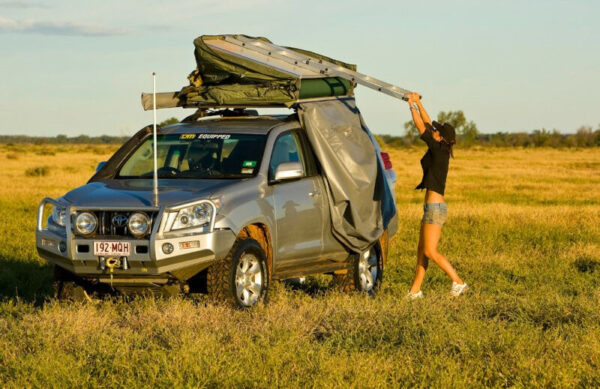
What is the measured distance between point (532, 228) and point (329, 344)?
36.3ft

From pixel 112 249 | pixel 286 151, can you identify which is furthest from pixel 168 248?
pixel 286 151

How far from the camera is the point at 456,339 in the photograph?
665 centimetres

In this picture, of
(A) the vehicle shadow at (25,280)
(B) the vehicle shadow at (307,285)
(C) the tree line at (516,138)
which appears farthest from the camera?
(C) the tree line at (516,138)

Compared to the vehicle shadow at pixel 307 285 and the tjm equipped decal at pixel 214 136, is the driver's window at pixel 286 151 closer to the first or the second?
the tjm equipped decal at pixel 214 136

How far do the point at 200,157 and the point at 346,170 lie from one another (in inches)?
64.4

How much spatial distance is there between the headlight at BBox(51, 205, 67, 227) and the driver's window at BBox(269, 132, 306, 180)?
1.95 meters

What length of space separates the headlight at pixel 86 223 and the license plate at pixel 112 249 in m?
0.20

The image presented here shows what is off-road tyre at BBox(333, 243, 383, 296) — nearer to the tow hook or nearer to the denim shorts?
the denim shorts

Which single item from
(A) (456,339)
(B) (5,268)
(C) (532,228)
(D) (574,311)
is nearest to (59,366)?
(A) (456,339)

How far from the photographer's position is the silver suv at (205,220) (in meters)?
8.10

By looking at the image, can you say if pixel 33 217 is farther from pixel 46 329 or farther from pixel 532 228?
pixel 46 329

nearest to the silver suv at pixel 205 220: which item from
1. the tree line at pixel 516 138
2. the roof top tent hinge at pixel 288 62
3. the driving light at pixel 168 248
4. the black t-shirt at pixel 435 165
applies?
the driving light at pixel 168 248

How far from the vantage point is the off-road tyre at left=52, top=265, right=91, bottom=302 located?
8.75m

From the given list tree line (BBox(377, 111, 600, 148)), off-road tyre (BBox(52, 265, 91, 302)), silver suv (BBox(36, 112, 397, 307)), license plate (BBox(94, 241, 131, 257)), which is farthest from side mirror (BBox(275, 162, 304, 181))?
tree line (BBox(377, 111, 600, 148))
